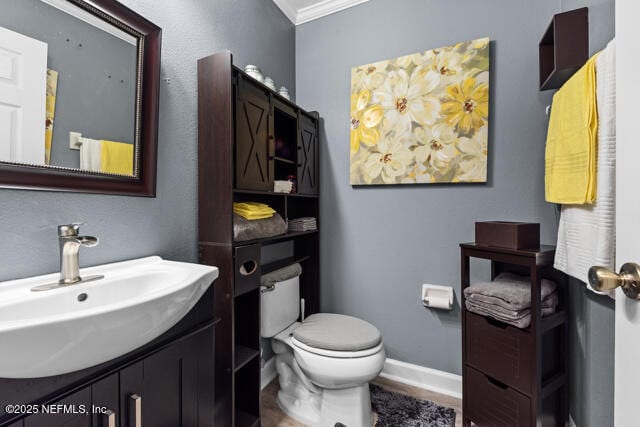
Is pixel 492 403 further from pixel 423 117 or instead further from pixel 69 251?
pixel 69 251

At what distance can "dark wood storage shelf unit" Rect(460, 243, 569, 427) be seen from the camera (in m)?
1.17

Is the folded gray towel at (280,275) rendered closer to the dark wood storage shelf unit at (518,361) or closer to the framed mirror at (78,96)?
the framed mirror at (78,96)

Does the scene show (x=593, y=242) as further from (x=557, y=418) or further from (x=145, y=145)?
(x=145, y=145)

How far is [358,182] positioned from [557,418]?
154 centimetres

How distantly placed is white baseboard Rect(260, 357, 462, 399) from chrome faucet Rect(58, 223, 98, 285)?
1.26 meters

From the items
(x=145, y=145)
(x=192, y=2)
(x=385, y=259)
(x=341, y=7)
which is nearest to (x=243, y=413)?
(x=385, y=259)

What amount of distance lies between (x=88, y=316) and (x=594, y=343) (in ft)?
5.24

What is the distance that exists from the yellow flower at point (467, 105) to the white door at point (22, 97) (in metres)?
1.77

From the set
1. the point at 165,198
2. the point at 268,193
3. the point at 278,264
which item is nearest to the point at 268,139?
the point at 268,193

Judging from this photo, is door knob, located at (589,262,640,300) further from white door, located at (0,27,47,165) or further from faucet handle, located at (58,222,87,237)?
white door, located at (0,27,47,165)

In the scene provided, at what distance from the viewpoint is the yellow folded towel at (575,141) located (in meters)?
0.94

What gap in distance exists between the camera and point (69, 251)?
84cm

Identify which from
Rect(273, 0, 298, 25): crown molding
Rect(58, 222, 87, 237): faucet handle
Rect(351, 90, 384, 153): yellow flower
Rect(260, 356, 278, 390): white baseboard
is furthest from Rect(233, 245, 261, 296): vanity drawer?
Rect(273, 0, 298, 25): crown molding

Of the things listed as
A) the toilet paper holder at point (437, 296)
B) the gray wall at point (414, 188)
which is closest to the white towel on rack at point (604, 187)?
the gray wall at point (414, 188)
